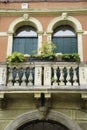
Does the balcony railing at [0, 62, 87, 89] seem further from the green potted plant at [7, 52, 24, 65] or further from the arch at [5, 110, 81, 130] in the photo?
the arch at [5, 110, 81, 130]

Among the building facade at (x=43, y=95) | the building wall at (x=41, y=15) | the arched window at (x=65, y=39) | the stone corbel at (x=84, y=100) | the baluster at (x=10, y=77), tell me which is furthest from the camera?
the building wall at (x=41, y=15)

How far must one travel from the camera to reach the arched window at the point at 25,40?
1214 centimetres

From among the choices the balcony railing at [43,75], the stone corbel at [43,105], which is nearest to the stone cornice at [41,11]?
the balcony railing at [43,75]

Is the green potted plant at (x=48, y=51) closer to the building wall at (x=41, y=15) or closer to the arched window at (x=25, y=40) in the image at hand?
the arched window at (x=25, y=40)

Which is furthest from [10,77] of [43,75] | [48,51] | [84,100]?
[84,100]

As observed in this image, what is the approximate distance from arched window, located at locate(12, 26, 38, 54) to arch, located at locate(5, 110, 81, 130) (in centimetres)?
280

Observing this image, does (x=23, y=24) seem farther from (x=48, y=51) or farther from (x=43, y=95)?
(x=43, y=95)

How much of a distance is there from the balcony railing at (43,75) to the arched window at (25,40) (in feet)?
6.09

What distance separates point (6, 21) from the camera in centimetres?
1264

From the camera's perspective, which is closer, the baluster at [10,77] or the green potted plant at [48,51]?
the baluster at [10,77]

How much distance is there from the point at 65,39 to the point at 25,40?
4.93ft

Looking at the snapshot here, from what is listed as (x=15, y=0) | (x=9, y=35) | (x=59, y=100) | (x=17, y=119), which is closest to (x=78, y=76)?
(x=59, y=100)

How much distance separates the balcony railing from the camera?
979 cm

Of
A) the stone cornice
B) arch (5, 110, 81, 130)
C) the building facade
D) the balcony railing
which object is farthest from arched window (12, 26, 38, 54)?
arch (5, 110, 81, 130)
